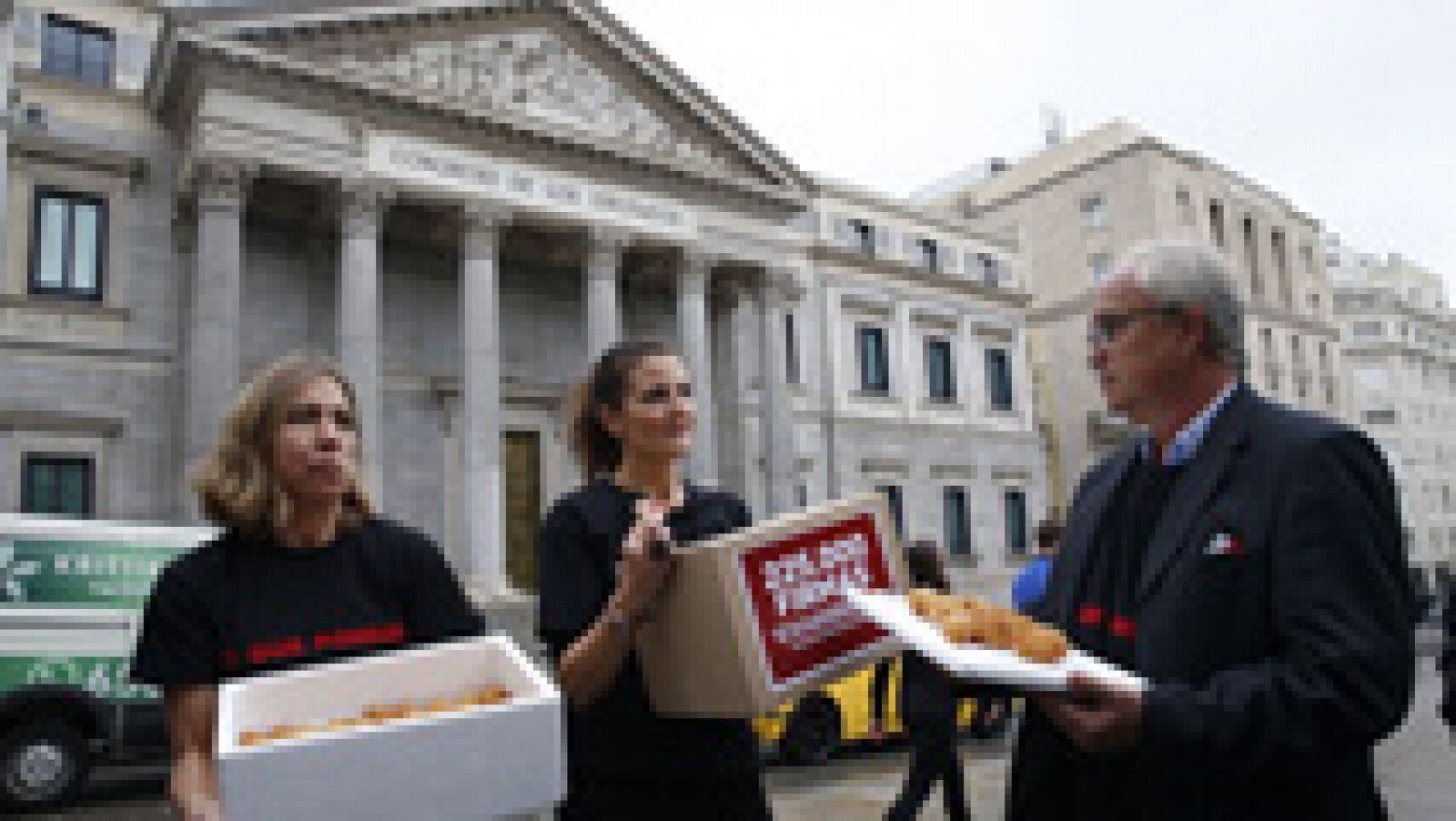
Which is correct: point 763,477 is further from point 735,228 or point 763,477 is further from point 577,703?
point 577,703

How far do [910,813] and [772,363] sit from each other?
66.9 ft

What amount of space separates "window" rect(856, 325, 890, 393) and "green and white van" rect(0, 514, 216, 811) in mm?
21813

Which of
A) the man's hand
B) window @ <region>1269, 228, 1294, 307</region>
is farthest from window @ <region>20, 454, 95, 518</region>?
window @ <region>1269, 228, 1294, 307</region>

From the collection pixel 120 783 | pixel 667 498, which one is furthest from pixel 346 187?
pixel 667 498

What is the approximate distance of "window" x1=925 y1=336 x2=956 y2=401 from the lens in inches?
1230

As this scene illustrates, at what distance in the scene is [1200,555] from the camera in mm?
1868

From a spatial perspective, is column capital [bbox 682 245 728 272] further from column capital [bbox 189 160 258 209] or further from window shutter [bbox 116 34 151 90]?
window shutter [bbox 116 34 151 90]

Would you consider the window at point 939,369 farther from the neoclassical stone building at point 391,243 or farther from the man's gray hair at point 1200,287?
the man's gray hair at point 1200,287

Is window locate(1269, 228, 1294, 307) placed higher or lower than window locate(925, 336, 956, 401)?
higher

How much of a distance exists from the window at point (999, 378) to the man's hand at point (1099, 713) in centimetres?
3232

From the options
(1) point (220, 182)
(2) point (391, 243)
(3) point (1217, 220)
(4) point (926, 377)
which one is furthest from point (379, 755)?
(3) point (1217, 220)

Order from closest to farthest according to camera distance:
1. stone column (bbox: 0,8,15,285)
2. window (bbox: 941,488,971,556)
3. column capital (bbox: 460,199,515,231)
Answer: stone column (bbox: 0,8,15,285) → column capital (bbox: 460,199,515,231) → window (bbox: 941,488,971,556)

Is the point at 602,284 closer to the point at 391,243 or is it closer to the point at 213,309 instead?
the point at 391,243

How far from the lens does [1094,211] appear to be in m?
40.4
